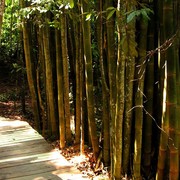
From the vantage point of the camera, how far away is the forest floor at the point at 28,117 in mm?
3180

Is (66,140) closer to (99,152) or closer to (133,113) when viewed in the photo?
(99,152)

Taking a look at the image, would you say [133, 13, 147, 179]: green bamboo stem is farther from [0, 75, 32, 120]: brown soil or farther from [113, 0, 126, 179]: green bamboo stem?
[0, 75, 32, 120]: brown soil

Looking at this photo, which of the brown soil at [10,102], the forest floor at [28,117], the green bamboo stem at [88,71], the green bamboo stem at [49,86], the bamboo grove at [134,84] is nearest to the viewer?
the bamboo grove at [134,84]

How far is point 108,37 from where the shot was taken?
8.96ft

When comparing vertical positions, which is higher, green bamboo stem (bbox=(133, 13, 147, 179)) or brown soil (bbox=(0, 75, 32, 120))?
green bamboo stem (bbox=(133, 13, 147, 179))

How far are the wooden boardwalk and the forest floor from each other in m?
0.26

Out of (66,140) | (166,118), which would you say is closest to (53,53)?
(66,140)

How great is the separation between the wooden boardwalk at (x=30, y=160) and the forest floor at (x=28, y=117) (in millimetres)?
257

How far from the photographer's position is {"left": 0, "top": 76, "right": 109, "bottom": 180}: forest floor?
3.18 m

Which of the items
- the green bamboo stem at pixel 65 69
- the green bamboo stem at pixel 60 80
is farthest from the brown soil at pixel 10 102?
the green bamboo stem at pixel 60 80

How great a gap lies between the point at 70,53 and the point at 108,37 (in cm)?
156

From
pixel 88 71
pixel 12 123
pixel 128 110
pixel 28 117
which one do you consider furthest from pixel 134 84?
pixel 28 117

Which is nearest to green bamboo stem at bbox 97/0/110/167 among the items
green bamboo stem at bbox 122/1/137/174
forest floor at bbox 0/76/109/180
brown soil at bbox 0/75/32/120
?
forest floor at bbox 0/76/109/180

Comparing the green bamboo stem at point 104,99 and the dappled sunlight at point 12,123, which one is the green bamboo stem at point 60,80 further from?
the dappled sunlight at point 12,123
